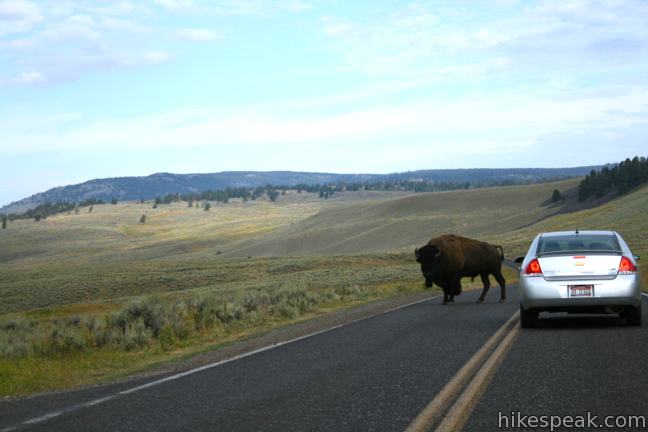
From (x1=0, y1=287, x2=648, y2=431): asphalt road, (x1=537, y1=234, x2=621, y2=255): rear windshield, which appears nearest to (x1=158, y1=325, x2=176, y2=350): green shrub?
(x1=0, y1=287, x2=648, y2=431): asphalt road

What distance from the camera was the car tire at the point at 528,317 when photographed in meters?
14.7

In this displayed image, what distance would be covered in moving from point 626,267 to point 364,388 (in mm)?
6672

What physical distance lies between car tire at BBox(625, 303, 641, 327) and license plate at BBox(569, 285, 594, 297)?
31.4 inches

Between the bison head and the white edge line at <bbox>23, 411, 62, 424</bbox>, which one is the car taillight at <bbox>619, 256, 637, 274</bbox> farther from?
the bison head

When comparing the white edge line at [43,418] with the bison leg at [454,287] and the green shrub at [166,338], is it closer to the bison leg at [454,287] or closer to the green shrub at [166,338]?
the green shrub at [166,338]

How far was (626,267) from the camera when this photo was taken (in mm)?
14375

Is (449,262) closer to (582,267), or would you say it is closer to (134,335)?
(582,267)

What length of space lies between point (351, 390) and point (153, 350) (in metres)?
7.77

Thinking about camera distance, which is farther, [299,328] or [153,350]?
[299,328]

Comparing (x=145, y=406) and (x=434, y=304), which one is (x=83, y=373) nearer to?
(x=145, y=406)

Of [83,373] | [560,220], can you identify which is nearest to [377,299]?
[83,373]

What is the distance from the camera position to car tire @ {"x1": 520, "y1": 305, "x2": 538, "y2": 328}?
48.3ft

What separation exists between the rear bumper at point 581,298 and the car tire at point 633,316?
126 mm

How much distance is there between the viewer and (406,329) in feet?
52.7
